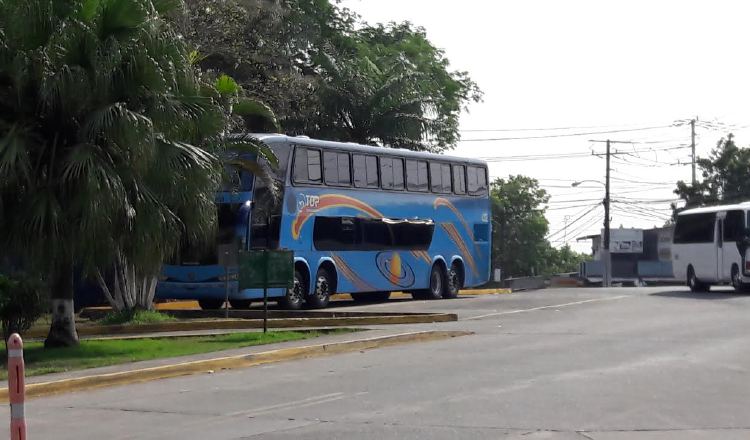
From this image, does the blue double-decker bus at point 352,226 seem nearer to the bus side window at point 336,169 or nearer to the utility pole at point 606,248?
the bus side window at point 336,169

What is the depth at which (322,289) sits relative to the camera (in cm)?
3000

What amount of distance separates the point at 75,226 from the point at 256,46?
2059 centimetres

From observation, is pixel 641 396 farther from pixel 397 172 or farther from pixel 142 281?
pixel 397 172

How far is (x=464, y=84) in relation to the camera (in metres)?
50.1

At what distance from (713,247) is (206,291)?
15.6 m

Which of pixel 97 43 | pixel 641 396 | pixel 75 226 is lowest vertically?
pixel 641 396

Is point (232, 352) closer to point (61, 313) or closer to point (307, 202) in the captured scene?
point (61, 313)

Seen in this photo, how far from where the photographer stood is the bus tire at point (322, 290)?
97.2 ft

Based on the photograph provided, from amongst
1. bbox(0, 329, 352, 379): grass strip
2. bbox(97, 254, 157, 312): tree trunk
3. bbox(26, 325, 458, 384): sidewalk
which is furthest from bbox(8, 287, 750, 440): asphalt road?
bbox(97, 254, 157, 312): tree trunk

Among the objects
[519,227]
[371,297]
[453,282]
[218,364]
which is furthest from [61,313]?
[519,227]

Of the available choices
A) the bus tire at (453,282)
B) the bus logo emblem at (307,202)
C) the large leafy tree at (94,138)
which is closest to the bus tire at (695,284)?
the bus tire at (453,282)

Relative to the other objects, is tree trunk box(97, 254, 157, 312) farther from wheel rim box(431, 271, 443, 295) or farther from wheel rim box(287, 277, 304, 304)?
wheel rim box(431, 271, 443, 295)

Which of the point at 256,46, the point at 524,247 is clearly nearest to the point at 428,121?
the point at 256,46

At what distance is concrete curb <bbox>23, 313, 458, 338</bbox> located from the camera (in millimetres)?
21469
